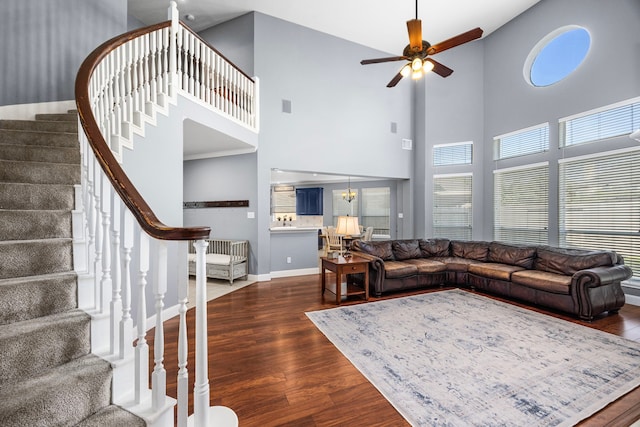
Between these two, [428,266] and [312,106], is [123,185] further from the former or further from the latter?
[312,106]

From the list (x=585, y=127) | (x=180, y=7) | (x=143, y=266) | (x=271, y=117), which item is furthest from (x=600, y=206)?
(x=180, y=7)

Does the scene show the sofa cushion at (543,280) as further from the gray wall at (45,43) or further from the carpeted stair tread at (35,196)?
the gray wall at (45,43)

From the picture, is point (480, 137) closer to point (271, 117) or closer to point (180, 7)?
point (271, 117)

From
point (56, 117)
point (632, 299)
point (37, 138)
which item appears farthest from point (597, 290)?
point (56, 117)

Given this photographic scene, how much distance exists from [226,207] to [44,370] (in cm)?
451

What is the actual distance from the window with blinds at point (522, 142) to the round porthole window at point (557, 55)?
828mm

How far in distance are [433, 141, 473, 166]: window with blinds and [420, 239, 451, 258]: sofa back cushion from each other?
1.92 m

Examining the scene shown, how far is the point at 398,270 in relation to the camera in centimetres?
450

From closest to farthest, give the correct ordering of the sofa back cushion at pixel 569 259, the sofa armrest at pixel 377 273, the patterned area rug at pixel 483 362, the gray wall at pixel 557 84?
1. the patterned area rug at pixel 483 362
2. the sofa back cushion at pixel 569 259
3. the gray wall at pixel 557 84
4. the sofa armrest at pixel 377 273

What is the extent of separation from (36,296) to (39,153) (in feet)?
5.52

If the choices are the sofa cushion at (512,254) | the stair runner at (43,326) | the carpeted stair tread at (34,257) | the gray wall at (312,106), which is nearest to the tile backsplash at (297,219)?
the gray wall at (312,106)

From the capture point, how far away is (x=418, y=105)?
6582 mm

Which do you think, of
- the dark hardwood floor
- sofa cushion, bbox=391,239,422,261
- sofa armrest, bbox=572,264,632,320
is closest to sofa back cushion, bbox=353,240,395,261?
sofa cushion, bbox=391,239,422,261

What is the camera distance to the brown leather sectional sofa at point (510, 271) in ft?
11.2
